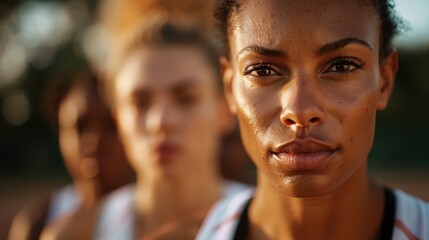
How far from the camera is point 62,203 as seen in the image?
18.9ft

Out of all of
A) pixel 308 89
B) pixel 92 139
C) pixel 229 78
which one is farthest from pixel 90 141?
pixel 308 89

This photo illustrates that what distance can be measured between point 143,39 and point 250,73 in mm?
1905

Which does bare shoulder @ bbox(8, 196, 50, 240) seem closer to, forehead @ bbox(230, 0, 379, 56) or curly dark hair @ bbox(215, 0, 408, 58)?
curly dark hair @ bbox(215, 0, 408, 58)

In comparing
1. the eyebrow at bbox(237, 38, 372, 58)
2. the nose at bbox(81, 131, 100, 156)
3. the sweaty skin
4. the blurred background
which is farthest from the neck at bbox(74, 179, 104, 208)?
the blurred background

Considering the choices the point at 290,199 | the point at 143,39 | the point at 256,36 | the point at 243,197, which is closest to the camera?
the point at 256,36

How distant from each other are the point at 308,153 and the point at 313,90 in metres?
0.19

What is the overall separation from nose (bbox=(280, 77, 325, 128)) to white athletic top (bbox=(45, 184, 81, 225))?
350cm

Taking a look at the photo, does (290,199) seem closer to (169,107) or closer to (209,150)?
(169,107)

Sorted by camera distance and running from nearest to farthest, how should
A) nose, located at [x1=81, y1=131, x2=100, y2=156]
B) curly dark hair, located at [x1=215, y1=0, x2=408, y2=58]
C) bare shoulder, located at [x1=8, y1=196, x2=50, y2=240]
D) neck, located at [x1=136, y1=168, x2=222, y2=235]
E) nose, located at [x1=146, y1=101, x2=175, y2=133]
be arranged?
curly dark hair, located at [x1=215, y1=0, x2=408, y2=58], nose, located at [x1=146, y1=101, x2=175, y2=133], neck, located at [x1=136, y1=168, x2=222, y2=235], bare shoulder, located at [x1=8, y1=196, x2=50, y2=240], nose, located at [x1=81, y1=131, x2=100, y2=156]

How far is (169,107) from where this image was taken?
393 centimetres

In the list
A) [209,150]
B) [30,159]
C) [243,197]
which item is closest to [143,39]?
[209,150]

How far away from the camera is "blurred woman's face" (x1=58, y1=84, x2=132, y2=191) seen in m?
5.29

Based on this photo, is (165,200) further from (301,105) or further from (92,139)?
(301,105)

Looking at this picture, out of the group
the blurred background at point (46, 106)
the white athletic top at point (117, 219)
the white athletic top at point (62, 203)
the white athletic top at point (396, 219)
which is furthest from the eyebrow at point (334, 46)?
the blurred background at point (46, 106)
